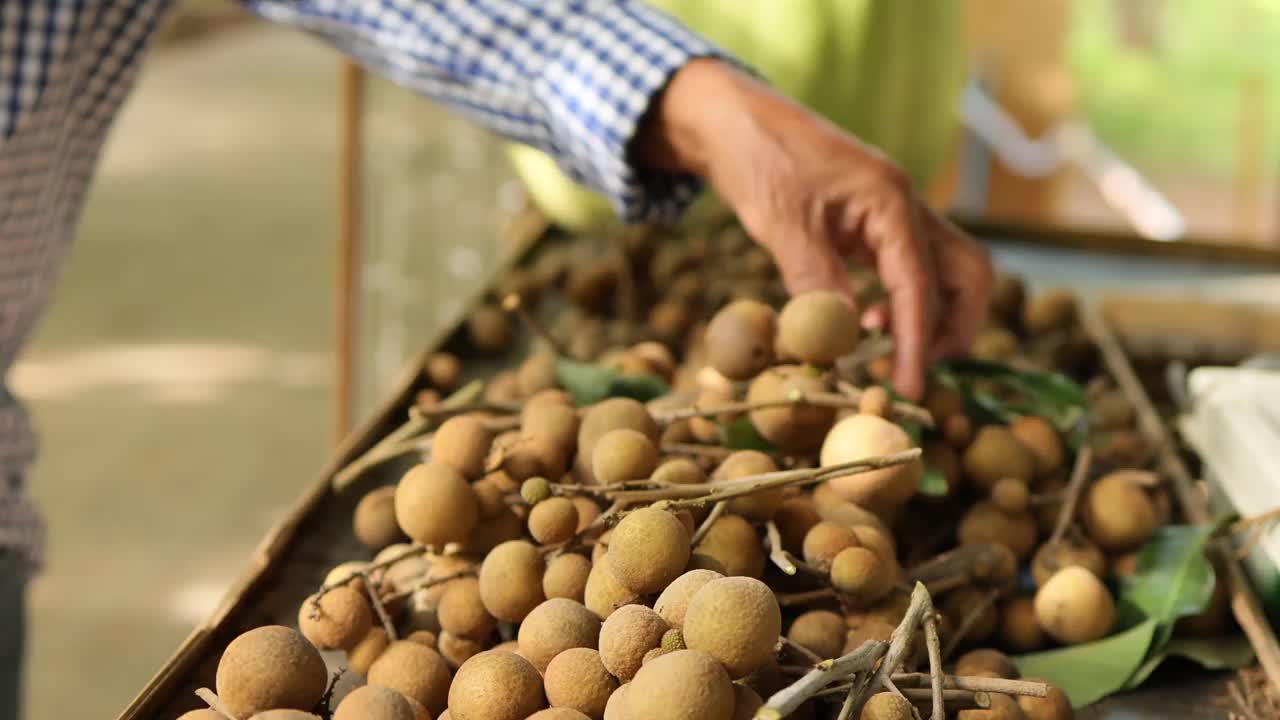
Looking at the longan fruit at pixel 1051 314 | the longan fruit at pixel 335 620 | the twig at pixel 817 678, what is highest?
the twig at pixel 817 678

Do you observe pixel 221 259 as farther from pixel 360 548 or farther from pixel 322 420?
pixel 360 548

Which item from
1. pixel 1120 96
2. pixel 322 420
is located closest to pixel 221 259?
pixel 322 420

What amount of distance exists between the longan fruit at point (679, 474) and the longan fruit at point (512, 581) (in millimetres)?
64

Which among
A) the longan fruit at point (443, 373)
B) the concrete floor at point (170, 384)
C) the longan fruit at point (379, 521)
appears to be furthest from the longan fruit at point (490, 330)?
the concrete floor at point (170, 384)

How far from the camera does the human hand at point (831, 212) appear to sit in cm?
72

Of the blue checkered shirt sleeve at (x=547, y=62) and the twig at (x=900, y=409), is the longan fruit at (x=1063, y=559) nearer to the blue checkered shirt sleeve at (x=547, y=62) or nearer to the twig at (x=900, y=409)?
the twig at (x=900, y=409)

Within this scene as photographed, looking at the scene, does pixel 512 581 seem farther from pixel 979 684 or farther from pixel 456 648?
pixel 979 684

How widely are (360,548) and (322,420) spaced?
1.92 metres

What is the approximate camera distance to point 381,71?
3.06 ft

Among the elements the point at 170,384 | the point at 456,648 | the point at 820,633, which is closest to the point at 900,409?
the point at 820,633

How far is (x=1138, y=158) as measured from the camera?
11.0 ft

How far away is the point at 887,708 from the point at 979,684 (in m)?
0.05

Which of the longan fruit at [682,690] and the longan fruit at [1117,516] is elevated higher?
the longan fruit at [682,690]

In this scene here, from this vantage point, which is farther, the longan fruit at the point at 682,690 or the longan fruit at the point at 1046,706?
the longan fruit at the point at 1046,706
